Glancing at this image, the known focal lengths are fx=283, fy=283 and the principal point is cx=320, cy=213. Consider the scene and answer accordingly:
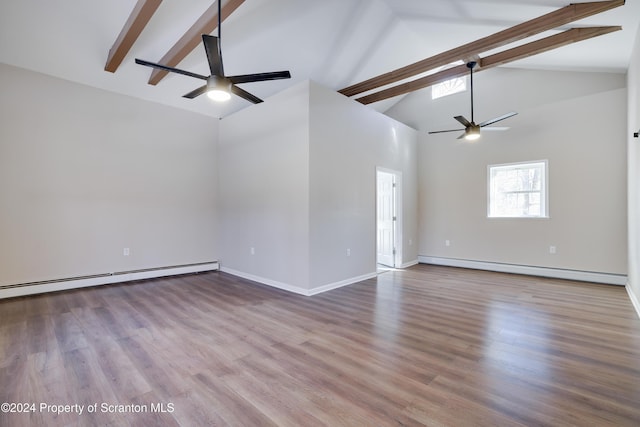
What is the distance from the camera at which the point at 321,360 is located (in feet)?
7.68

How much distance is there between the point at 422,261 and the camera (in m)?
6.89

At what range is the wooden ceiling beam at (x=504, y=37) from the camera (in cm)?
309

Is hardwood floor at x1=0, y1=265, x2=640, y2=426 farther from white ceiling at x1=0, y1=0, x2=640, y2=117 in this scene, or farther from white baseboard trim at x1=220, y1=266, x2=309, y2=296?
white ceiling at x1=0, y1=0, x2=640, y2=117

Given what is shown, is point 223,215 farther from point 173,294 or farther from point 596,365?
point 596,365

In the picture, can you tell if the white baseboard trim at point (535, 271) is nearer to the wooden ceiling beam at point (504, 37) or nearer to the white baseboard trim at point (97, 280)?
the wooden ceiling beam at point (504, 37)

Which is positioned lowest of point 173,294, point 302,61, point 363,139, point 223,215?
point 173,294

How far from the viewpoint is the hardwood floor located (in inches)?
67.8

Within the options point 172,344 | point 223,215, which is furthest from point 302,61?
point 172,344

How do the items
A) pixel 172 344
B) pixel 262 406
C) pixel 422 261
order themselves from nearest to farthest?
pixel 262 406 → pixel 172 344 → pixel 422 261

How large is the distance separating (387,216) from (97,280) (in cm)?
557

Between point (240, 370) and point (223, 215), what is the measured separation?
13.8 ft

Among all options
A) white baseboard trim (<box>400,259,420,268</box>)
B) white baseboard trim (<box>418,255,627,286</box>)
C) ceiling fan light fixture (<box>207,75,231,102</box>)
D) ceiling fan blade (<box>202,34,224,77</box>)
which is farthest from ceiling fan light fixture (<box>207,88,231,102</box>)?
white baseboard trim (<box>418,255,627,286</box>)

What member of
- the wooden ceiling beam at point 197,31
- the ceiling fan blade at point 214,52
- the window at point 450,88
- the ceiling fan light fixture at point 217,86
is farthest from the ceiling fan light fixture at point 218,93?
the window at point 450,88

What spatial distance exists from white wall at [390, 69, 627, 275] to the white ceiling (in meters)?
0.59
